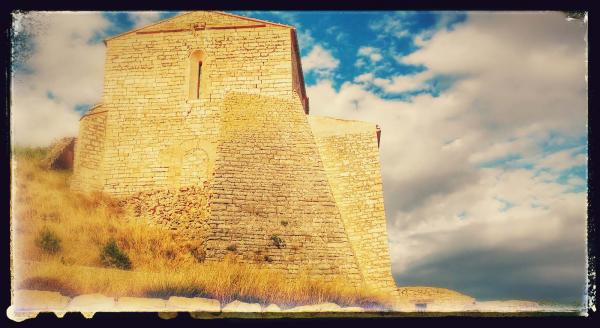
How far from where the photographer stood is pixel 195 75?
11.8m

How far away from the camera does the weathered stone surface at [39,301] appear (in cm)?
780

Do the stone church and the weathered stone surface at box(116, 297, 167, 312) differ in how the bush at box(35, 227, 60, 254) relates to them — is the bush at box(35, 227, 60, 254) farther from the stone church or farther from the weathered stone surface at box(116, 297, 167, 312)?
the stone church

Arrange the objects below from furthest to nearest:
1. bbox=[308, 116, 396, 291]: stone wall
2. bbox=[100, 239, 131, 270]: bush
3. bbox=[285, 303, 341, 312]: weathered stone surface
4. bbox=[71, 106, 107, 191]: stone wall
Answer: bbox=[71, 106, 107, 191]: stone wall < bbox=[308, 116, 396, 291]: stone wall < bbox=[100, 239, 131, 270]: bush < bbox=[285, 303, 341, 312]: weathered stone surface

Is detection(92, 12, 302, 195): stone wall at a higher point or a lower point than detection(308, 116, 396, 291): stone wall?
higher

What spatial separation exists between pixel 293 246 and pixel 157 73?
5.07 m

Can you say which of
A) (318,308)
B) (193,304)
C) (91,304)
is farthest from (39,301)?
(318,308)

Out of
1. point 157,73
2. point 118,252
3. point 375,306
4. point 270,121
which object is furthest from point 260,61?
point 375,306

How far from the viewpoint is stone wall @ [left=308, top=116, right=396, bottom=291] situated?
1063 centimetres

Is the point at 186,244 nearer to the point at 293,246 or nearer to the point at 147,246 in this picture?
the point at 147,246

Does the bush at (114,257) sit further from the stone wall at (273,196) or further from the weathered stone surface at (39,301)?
the stone wall at (273,196)

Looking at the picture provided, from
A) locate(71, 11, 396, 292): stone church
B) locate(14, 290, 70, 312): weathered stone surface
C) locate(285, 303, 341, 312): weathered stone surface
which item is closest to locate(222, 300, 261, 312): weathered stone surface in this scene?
locate(285, 303, 341, 312): weathered stone surface

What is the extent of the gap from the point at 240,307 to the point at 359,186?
4.29 meters

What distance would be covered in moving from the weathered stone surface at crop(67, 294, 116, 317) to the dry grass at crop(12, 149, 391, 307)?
0.37 feet

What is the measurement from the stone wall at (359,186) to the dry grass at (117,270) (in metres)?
1.16
